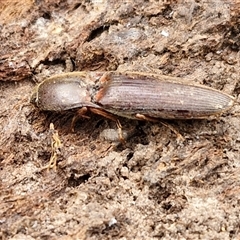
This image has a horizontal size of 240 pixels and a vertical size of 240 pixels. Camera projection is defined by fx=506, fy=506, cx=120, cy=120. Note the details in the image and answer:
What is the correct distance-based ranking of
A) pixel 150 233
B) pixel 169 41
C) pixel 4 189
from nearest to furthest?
pixel 150 233
pixel 4 189
pixel 169 41

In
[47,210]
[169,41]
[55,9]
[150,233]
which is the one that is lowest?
[150,233]

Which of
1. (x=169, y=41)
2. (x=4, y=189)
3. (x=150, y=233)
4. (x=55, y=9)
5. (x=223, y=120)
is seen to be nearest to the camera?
(x=150, y=233)

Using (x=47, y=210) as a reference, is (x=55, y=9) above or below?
above

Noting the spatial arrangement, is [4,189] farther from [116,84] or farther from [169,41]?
[169,41]

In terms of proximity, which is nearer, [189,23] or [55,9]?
[189,23]

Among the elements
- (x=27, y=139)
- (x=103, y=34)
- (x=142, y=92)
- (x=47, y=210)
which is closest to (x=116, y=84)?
(x=142, y=92)
